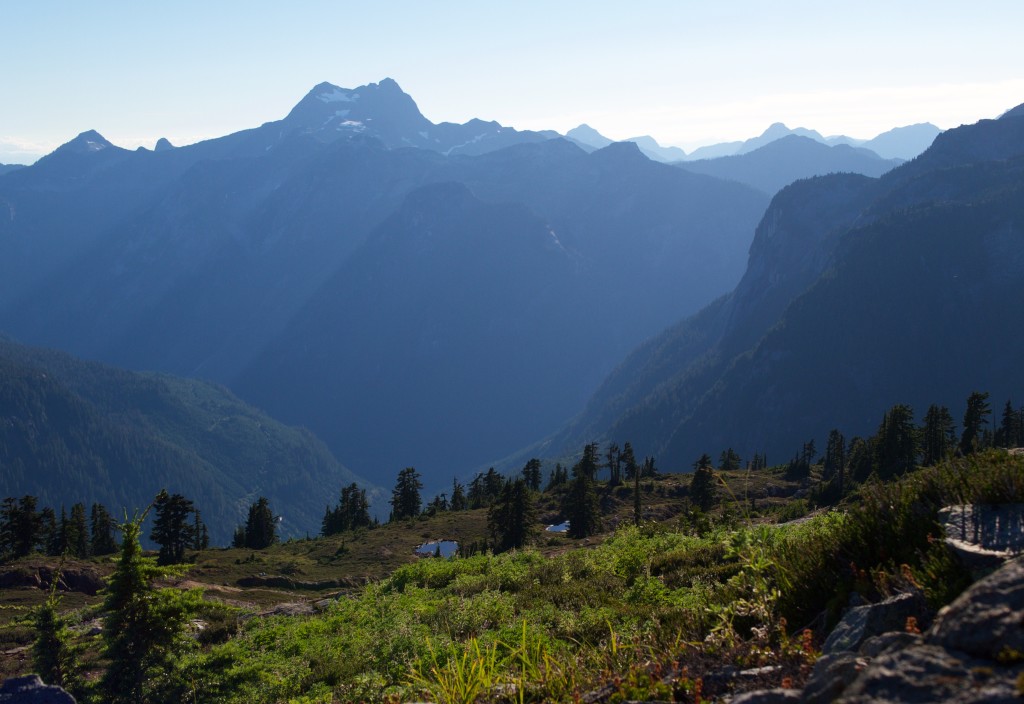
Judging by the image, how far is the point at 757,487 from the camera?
317ft

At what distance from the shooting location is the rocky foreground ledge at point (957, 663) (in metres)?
3.59

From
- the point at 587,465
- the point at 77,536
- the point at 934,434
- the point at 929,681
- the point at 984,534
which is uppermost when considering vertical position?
the point at 984,534

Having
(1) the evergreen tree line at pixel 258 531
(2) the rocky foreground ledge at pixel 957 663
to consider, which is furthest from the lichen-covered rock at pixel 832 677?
(1) the evergreen tree line at pixel 258 531

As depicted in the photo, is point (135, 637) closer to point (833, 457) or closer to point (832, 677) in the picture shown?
point (832, 677)

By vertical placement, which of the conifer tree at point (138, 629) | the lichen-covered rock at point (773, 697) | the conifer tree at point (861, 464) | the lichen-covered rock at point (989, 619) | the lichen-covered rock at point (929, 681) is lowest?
the conifer tree at point (861, 464)

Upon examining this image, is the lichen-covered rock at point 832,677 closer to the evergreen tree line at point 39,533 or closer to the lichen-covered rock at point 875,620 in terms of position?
the lichen-covered rock at point 875,620

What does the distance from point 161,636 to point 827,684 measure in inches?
622

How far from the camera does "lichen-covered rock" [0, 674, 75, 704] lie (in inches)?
449

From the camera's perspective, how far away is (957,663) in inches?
150

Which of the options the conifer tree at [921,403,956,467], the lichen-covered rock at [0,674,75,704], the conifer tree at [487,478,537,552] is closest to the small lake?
the conifer tree at [487,478,537,552]

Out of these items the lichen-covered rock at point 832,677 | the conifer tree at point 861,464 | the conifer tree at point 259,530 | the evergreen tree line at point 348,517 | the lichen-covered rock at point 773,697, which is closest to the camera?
the lichen-covered rock at point 832,677

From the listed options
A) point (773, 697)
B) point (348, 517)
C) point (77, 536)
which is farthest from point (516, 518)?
point (773, 697)

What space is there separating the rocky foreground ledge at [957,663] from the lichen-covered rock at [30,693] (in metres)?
12.7

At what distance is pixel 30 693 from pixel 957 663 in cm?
1414
